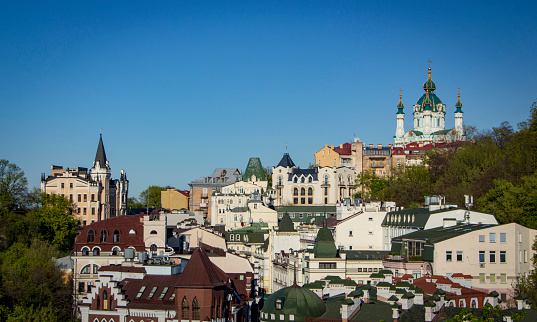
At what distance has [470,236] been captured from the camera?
59.3 metres

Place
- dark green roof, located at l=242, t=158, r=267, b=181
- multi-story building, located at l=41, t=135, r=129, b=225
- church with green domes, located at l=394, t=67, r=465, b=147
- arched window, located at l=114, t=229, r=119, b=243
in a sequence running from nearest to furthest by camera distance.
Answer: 1. arched window, located at l=114, t=229, r=119, b=243
2. multi-story building, located at l=41, t=135, r=129, b=225
3. dark green roof, located at l=242, t=158, r=267, b=181
4. church with green domes, located at l=394, t=67, r=465, b=147

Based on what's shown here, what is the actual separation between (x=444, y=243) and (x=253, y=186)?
71307 mm

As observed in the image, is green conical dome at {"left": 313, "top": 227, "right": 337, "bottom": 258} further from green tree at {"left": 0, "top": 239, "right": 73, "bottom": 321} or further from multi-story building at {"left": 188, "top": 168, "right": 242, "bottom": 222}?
multi-story building at {"left": 188, "top": 168, "right": 242, "bottom": 222}

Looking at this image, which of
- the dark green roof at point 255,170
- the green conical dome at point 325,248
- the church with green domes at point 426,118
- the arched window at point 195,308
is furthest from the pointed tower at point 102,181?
the arched window at point 195,308

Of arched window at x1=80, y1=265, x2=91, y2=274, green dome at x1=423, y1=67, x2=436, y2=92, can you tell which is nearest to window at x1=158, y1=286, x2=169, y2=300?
arched window at x1=80, y1=265, x2=91, y2=274

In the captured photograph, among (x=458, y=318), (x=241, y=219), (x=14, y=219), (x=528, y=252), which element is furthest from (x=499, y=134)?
(x=458, y=318)

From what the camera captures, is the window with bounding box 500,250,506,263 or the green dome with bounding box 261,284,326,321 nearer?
the green dome with bounding box 261,284,326,321

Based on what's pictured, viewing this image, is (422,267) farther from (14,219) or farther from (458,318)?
(14,219)

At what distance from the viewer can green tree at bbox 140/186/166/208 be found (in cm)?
A: 18225

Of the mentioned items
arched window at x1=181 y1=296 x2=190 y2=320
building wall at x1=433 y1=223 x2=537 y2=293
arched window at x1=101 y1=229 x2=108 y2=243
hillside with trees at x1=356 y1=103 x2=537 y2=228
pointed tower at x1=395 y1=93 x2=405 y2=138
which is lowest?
arched window at x1=181 y1=296 x2=190 y2=320

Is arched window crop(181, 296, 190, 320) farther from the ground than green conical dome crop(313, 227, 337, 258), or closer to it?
closer to it

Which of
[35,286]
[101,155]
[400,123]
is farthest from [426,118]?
[35,286]

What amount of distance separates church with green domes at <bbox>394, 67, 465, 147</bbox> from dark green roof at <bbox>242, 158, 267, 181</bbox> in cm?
4878

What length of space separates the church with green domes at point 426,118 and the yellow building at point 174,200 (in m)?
48.1
